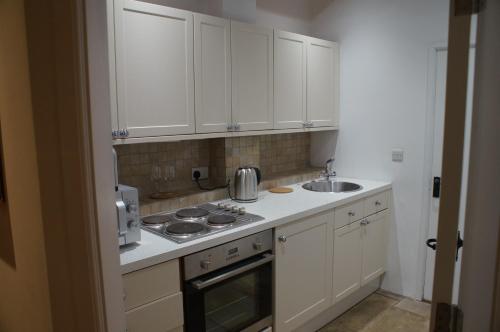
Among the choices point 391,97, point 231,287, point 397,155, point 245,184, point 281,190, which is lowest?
point 231,287

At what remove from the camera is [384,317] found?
2.93 metres

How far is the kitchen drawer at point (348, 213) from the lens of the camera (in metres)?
2.72

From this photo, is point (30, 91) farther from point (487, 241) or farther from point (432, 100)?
point (432, 100)

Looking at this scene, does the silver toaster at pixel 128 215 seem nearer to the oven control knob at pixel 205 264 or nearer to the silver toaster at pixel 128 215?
the silver toaster at pixel 128 215

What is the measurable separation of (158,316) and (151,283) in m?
0.16

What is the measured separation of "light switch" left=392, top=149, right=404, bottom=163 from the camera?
3.16 metres

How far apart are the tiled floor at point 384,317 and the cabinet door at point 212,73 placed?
173 centimetres

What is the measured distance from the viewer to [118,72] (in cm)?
195

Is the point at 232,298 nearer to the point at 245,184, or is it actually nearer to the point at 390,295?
the point at 245,184

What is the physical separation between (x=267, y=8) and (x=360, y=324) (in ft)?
8.68

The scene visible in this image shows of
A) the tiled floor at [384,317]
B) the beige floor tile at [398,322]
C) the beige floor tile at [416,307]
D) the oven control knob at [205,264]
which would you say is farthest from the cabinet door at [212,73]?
the beige floor tile at [416,307]

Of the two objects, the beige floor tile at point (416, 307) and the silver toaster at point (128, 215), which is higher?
the silver toaster at point (128, 215)

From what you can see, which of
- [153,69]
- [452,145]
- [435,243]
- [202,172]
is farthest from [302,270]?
[452,145]

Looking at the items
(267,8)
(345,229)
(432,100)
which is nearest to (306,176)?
(345,229)
